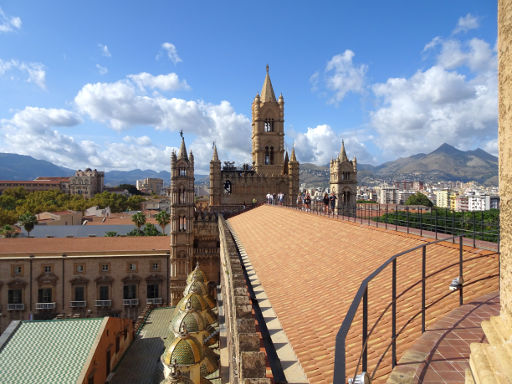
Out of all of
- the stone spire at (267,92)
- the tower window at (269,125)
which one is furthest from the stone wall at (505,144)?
the stone spire at (267,92)

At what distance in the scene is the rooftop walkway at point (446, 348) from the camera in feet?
11.3

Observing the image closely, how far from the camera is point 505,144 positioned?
11.6 ft

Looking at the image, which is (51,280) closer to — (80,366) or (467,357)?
(80,366)

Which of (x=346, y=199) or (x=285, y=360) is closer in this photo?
(x=285, y=360)

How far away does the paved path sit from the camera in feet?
63.4

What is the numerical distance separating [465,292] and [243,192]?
4145 cm

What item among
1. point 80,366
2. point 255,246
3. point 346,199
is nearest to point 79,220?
point 346,199

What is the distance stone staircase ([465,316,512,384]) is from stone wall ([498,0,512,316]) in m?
0.24

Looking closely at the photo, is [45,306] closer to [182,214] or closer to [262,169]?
[182,214]

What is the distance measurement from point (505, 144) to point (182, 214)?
113ft

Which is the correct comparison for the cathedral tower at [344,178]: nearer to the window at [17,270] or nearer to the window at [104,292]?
the window at [104,292]

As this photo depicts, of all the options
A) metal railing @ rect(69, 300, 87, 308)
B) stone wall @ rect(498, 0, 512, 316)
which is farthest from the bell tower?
stone wall @ rect(498, 0, 512, 316)

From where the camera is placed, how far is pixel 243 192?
153ft

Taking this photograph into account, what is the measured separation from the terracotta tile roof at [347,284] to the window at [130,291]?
26.5m
